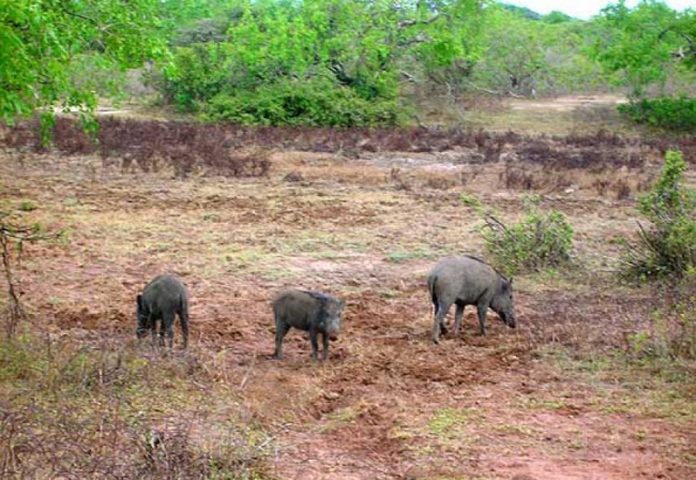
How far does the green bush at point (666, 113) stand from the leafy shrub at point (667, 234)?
77.5ft

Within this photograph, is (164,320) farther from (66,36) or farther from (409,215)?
(409,215)

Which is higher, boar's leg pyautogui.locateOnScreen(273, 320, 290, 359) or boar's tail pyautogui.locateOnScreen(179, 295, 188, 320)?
boar's tail pyautogui.locateOnScreen(179, 295, 188, 320)

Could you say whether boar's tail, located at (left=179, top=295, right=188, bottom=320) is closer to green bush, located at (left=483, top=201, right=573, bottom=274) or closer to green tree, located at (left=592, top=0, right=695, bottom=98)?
green bush, located at (left=483, top=201, right=573, bottom=274)

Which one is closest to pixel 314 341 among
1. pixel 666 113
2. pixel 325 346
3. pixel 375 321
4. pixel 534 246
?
pixel 325 346

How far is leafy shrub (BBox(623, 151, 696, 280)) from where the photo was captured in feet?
38.4

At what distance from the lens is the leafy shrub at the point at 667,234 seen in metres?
11.7

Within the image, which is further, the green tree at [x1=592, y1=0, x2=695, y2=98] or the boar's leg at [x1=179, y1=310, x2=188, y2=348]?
the green tree at [x1=592, y1=0, x2=695, y2=98]

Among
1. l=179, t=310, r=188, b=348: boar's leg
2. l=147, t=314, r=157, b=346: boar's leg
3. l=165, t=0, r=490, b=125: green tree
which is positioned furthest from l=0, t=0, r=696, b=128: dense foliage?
l=179, t=310, r=188, b=348: boar's leg

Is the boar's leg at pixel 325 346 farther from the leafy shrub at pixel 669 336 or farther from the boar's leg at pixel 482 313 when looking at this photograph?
the leafy shrub at pixel 669 336

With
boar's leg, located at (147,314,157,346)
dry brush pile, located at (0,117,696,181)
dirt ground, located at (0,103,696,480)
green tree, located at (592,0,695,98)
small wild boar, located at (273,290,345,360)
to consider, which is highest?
green tree, located at (592,0,695,98)

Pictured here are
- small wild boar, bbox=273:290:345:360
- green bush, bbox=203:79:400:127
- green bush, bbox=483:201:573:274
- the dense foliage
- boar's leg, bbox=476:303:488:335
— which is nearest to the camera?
small wild boar, bbox=273:290:345:360

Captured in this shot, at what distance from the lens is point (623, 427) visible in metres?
7.69

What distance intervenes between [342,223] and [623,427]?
9.05 m

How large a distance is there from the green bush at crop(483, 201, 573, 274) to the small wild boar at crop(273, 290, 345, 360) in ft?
15.2
